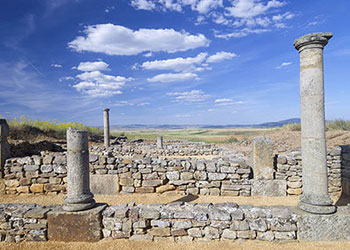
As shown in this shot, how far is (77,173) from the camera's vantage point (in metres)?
4.65

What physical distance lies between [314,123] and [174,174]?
4541 millimetres

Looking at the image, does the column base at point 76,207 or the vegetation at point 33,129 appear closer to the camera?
the column base at point 76,207

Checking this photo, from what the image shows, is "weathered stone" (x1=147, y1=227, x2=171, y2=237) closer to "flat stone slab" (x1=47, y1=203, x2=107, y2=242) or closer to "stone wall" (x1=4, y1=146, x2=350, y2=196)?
"flat stone slab" (x1=47, y1=203, x2=107, y2=242)

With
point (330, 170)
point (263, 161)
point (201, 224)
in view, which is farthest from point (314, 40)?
point (330, 170)

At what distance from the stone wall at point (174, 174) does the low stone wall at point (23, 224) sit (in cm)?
306

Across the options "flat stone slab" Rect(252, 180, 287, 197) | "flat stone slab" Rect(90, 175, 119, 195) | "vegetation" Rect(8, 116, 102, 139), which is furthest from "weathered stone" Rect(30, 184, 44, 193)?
"vegetation" Rect(8, 116, 102, 139)

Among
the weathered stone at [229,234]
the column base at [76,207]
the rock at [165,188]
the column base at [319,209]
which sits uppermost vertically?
the column base at [76,207]

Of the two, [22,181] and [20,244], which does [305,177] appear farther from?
[22,181]

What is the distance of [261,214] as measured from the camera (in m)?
4.15

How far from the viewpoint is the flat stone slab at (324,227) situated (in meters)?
4.02

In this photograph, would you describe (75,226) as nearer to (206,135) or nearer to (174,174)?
(174,174)

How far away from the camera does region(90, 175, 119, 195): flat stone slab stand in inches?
291

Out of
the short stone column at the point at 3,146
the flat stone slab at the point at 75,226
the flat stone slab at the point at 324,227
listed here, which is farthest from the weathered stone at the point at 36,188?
the flat stone slab at the point at 324,227

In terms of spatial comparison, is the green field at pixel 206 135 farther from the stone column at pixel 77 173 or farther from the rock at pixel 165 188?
the stone column at pixel 77 173
